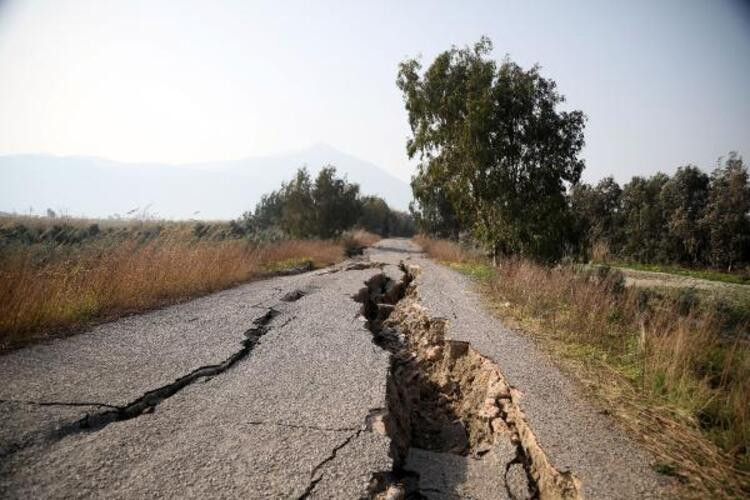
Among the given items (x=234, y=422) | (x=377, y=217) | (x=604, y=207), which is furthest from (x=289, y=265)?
(x=377, y=217)

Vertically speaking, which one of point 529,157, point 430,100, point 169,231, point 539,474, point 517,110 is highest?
point 430,100

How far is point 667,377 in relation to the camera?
3242mm

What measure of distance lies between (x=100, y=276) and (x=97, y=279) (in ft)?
0.32

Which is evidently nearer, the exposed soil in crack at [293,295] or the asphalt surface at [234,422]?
the asphalt surface at [234,422]

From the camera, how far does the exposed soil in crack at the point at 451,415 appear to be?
7.83 ft

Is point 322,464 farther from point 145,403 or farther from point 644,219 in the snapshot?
point 644,219

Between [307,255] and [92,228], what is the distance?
10158 millimetres

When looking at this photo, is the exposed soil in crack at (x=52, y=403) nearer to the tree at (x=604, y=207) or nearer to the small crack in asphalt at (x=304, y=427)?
the small crack in asphalt at (x=304, y=427)

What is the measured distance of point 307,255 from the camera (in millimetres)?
16125

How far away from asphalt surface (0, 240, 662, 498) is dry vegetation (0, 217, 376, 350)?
547 millimetres

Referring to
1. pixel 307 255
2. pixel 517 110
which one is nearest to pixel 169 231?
pixel 307 255

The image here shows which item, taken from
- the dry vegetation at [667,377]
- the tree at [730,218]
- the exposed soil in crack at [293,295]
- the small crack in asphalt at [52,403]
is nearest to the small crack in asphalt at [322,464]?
the small crack in asphalt at [52,403]

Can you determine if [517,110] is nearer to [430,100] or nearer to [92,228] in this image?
[430,100]

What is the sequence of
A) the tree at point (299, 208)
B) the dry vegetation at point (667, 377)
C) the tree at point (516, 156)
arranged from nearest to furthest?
the dry vegetation at point (667, 377), the tree at point (516, 156), the tree at point (299, 208)
